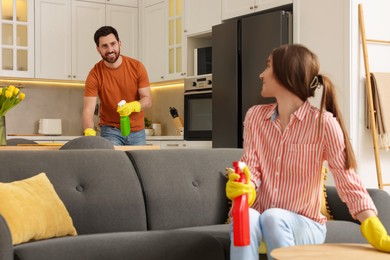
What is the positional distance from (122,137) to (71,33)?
2643 mm

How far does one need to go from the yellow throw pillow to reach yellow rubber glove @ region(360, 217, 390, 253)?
46.7 inches

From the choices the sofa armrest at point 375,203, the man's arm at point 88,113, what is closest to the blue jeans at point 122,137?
the man's arm at point 88,113

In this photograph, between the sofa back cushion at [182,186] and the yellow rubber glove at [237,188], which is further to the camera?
the sofa back cushion at [182,186]

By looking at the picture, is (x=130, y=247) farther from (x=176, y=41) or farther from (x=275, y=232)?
(x=176, y=41)

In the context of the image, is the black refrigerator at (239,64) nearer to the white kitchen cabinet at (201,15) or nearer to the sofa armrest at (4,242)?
the white kitchen cabinet at (201,15)

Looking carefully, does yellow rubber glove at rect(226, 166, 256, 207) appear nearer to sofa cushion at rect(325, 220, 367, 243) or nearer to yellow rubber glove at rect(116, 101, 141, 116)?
sofa cushion at rect(325, 220, 367, 243)

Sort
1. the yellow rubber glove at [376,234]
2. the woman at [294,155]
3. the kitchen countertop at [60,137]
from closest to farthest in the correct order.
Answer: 1. the yellow rubber glove at [376,234]
2. the woman at [294,155]
3. the kitchen countertop at [60,137]

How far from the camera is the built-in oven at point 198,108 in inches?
247

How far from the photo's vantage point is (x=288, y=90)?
8.34 ft

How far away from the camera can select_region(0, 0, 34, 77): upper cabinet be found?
6742 mm

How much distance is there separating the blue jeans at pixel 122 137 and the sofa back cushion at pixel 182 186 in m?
1.42

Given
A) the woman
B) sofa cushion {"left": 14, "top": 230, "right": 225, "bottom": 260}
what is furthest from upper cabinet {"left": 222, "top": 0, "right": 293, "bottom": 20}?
sofa cushion {"left": 14, "top": 230, "right": 225, "bottom": 260}

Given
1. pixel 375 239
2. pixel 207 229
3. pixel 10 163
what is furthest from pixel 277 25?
pixel 375 239

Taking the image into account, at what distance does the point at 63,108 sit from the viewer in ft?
24.0
